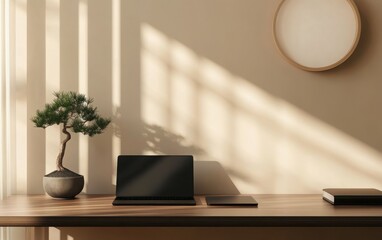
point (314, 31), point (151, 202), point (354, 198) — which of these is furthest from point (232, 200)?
point (314, 31)

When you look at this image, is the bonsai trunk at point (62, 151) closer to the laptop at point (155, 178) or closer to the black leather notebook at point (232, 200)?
the laptop at point (155, 178)

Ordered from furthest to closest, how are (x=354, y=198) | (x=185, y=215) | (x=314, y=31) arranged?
1. (x=314, y=31)
2. (x=354, y=198)
3. (x=185, y=215)

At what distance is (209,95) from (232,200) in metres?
0.50

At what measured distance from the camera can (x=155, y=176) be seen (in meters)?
2.25

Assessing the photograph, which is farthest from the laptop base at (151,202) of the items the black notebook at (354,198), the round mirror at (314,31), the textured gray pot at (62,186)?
the round mirror at (314,31)

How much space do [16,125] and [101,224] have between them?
80cm

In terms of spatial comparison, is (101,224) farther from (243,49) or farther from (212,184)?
(243,49)

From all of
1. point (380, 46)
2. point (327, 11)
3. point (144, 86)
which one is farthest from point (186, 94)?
point (380, 46)

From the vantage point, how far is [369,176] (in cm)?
244

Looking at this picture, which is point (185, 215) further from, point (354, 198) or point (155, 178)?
point (354, 198)

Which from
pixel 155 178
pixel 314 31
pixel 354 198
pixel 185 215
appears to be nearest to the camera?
pixel 185 215

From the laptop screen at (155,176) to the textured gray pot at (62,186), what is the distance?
0.17 meters

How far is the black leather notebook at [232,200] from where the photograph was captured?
2072 millimetres

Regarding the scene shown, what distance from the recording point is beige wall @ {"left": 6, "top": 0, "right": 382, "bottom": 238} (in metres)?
2.42
